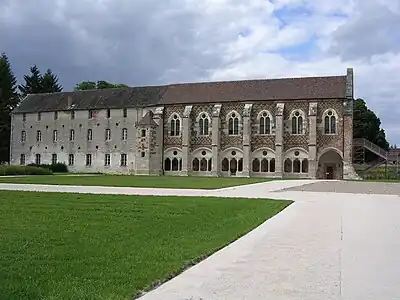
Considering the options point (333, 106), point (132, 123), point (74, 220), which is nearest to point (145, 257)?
point (74, 220)

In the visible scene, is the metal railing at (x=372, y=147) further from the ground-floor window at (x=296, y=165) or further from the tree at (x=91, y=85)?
the tree at (x=91, y=85)

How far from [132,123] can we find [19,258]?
60.0m

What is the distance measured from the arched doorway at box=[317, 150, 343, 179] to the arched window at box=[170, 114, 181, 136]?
1794cm

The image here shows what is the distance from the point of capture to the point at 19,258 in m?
7.67

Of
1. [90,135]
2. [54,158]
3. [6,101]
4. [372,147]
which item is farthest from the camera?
[6,101]

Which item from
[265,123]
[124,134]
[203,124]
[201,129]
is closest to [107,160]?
[124,134]

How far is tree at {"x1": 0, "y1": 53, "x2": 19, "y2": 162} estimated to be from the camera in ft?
263

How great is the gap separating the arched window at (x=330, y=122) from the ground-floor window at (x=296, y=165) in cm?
421

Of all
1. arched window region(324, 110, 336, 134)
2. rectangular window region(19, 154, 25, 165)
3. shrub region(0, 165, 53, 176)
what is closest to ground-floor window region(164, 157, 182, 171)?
shrub region(0, 165, 53, 176)

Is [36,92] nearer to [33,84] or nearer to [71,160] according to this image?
[33,84]

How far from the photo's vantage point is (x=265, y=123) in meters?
62.2

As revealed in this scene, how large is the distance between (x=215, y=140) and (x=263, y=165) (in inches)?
257

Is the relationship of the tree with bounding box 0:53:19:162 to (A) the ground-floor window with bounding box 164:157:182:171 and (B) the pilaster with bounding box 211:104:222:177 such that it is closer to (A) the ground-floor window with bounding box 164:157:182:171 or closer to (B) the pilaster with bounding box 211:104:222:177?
(A) the ground-floor window with bounding box 164:157:182:171

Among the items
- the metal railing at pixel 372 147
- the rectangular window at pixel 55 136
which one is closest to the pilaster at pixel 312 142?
the metal railing at pixel 372 147
